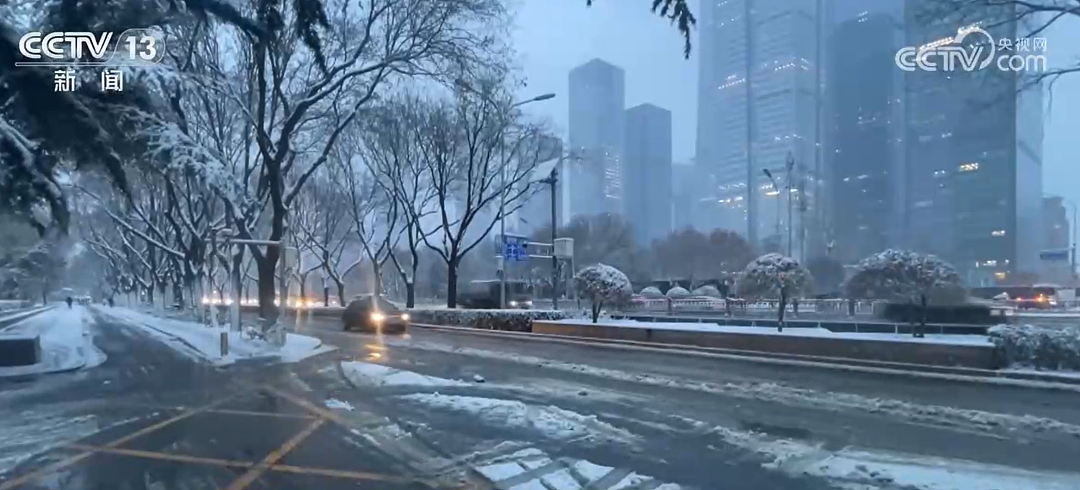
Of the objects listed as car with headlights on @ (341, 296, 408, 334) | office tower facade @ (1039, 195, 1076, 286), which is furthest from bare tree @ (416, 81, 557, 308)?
office tower facade @ (1039, 195, 1076, 286)

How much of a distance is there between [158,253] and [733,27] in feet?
160

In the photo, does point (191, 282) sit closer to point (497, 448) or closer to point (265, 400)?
point (265, 400)

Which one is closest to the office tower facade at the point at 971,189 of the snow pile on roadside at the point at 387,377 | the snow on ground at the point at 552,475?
the snow pile on roadside at the point at 387,377

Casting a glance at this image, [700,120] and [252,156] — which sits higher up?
[700,120]

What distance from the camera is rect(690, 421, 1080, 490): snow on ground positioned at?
7.37 m

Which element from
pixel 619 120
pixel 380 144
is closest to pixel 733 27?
pixel 619 120

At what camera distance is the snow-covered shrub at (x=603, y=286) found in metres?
27.7

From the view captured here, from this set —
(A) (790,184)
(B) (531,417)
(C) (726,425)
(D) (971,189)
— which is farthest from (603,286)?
(D) (971,189)

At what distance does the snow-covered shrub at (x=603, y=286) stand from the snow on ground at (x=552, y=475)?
19.3 m

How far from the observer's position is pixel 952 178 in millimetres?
70375

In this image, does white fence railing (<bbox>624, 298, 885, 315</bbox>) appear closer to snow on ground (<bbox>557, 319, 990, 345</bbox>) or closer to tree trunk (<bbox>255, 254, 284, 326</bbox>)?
snow on ground (<bbox>557, 319, 990, 345</bbox>)

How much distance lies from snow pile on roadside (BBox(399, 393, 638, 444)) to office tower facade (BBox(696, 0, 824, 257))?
160 feet

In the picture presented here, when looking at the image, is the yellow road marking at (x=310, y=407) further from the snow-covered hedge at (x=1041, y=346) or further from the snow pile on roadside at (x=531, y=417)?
the snow-covered hedge at (x=1041, y=346)

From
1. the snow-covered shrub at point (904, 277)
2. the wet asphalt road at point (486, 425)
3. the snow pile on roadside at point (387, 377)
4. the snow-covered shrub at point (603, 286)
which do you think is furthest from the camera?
the snow-covered shrub at point (603, 286)
